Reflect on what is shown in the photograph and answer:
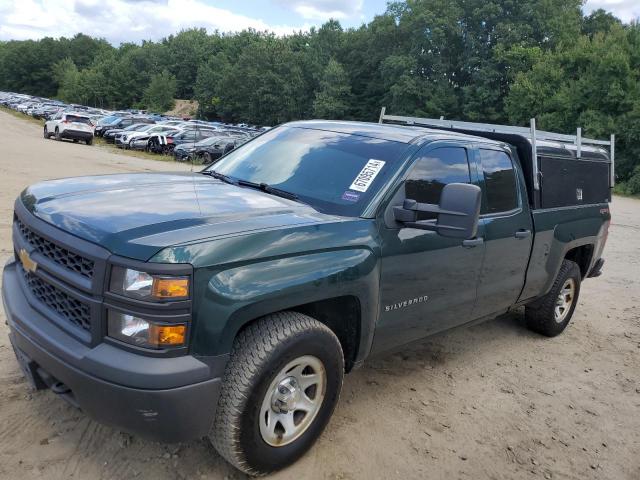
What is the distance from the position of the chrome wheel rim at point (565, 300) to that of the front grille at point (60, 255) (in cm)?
460

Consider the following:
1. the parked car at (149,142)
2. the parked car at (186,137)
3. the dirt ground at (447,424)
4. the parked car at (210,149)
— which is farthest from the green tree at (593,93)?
the dirt ground at (447,424)

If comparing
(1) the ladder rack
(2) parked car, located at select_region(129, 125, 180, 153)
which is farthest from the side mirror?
(2) parked car, located at select_region(129, 125, 180, 153)

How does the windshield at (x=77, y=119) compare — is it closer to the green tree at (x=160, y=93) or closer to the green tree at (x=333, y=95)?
the green tree at (x=333, y=95)

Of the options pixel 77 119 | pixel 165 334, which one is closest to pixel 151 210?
pixel 165 334

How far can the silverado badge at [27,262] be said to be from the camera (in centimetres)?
284

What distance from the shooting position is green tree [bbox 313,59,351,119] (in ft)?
207

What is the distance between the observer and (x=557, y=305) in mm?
5562

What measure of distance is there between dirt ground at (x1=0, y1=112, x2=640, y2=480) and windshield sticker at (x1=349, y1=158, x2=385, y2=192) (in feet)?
Answer: 4.41


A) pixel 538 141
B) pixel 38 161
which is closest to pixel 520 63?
pixel 38 161

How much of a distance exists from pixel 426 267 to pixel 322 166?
97cm

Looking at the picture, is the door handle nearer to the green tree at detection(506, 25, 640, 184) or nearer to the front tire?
the front tire

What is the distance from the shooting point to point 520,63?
47719mm

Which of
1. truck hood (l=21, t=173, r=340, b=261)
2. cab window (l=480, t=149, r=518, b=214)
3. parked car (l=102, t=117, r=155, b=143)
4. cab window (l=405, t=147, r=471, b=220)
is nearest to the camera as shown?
truck hood (l=21, t=173, r=340, b=261)

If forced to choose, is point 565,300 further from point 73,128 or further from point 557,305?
point 73,128
